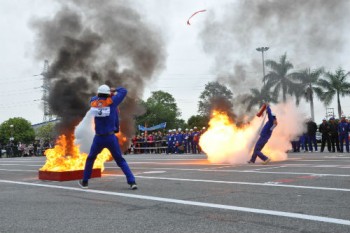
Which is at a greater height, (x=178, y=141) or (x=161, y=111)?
(x=161, y=111)

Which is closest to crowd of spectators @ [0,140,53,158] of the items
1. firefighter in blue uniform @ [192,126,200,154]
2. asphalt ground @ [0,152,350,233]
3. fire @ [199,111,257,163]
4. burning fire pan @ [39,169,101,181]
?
firefighter in blue uniform @ [192,126,200,154]

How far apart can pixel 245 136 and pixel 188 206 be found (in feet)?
31.1

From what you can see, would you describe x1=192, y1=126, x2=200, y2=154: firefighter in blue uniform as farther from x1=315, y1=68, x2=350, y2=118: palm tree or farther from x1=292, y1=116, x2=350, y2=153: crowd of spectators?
x1=315, y1=68, x2=350, y2=118: palm tree

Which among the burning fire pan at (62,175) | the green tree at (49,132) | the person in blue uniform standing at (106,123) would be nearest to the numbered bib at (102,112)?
the person in blue uniform standing at (106,123)

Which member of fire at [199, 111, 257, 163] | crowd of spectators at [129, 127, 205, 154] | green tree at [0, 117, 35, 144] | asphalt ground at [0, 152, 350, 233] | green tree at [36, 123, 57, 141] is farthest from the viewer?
green tree at [0, 117, 35, 144]

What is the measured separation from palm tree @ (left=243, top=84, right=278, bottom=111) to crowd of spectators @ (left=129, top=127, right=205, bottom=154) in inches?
299

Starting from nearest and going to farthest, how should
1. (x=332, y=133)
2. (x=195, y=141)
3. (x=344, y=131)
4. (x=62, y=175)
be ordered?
1. (x=62, y=175)
2. (x=344, y=131)
3. (x=332, y=133)
4. (x=195, y=141)

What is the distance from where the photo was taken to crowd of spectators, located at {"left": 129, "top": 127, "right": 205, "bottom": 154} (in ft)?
90.1

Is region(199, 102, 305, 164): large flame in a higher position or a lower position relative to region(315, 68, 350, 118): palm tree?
lower

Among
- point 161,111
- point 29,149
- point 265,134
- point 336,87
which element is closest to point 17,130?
point 161,111

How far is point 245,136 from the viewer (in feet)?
49.5

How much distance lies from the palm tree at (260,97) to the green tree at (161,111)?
6068 cm

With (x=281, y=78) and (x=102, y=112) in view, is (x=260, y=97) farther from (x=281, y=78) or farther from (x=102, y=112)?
(x=102, y=112)

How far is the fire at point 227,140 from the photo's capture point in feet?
48.5
